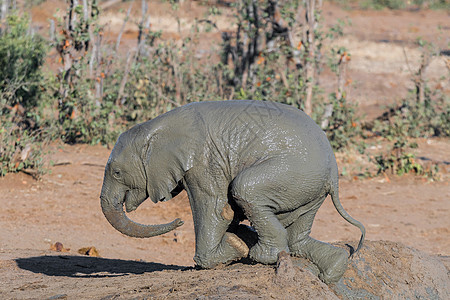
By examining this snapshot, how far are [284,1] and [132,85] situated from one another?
3867mm

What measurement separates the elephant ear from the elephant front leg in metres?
0.25

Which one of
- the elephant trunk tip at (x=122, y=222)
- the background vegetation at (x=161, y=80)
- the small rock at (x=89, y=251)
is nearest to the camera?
the elephant trunk tip at (x=122, y=222)

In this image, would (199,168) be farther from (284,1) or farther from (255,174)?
(284,1)

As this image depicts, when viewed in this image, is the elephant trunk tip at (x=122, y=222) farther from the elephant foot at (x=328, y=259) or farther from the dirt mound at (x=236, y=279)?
the elephant foot at (x=328, y=259)

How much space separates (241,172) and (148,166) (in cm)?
82

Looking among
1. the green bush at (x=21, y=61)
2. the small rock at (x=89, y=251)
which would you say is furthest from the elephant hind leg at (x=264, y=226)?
the green bush at (x=21, y=61)

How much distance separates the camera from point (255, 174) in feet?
15.2

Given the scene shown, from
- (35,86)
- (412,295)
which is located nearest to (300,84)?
(35,86)

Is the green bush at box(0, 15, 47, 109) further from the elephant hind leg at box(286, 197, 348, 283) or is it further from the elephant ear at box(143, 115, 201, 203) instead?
the elephant hind leg at box(286, 197, 348, 283)

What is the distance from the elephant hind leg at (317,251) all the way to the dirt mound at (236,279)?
0.10 metres

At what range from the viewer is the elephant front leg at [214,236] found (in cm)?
490

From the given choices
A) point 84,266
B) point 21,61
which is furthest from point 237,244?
point 21,61

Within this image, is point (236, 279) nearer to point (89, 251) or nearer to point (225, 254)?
point (225, 254)

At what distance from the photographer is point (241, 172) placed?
15.5 ft
